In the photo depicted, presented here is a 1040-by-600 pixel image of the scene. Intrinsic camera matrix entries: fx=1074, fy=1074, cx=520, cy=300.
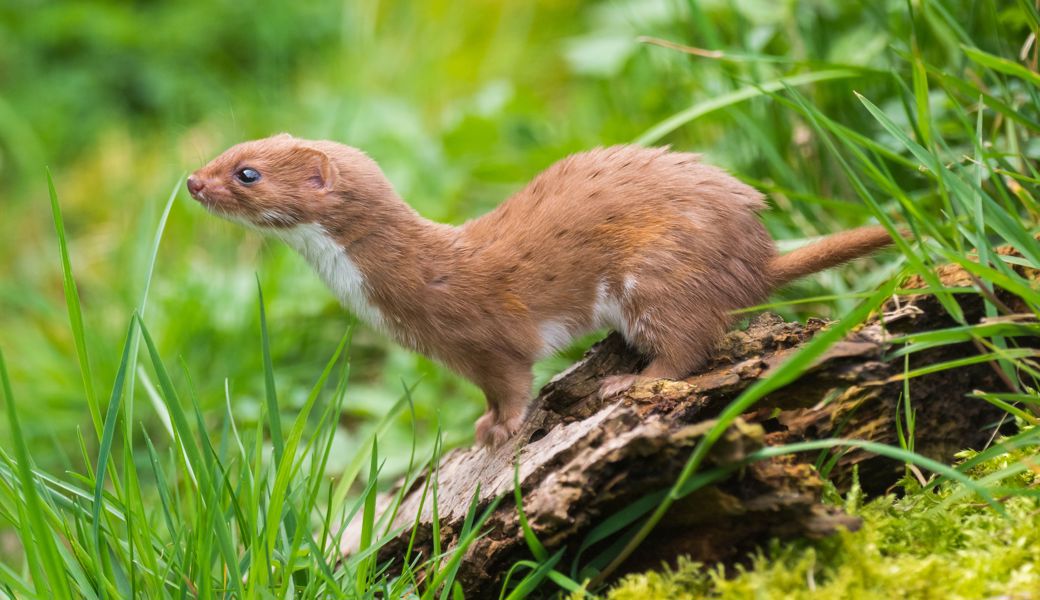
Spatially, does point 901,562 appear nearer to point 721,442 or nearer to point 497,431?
point 721,442

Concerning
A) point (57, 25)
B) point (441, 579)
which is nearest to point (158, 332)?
point (441, 579)

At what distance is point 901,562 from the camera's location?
245 centimetres

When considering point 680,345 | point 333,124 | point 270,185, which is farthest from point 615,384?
point 333,124

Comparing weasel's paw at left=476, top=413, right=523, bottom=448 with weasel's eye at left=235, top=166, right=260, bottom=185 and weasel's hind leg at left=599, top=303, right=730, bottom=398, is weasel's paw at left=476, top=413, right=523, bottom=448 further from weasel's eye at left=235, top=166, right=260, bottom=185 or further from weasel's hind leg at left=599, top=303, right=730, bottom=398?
weasel's eye at left=235, top=166, right=260, bottom=185

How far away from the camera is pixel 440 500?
3.34 meters

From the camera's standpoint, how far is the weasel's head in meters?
3.51

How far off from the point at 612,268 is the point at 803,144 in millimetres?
1715

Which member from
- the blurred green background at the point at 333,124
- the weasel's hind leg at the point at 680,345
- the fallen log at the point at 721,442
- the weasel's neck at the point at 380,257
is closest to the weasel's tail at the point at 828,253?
the fallen log at the point at 721,442

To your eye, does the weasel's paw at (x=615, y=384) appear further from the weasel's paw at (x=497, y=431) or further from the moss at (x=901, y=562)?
the moss at (x=901, y=562)

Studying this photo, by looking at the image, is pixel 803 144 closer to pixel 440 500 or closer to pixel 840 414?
pixel 840 414

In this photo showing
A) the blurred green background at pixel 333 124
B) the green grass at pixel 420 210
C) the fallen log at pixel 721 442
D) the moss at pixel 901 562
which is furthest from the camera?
the blurred green background at pixel 333 124

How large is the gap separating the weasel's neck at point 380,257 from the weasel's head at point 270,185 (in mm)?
68

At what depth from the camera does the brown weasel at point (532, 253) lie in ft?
10.4

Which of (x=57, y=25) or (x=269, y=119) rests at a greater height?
(x=57, y=25)
